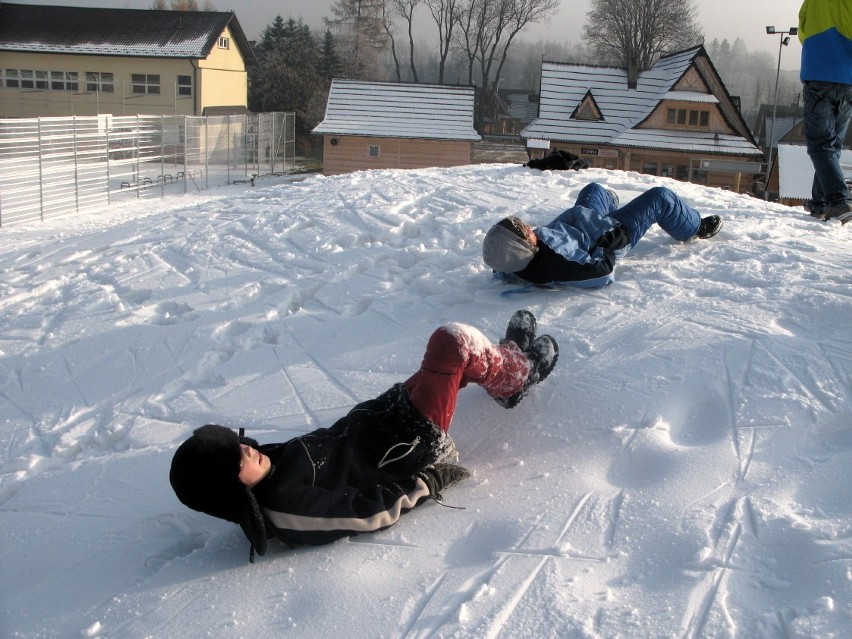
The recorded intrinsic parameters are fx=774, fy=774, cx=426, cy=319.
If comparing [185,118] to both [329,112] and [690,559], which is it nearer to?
[329,112]

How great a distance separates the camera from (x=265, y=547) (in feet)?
8.63

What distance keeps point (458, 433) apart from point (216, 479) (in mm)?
1247

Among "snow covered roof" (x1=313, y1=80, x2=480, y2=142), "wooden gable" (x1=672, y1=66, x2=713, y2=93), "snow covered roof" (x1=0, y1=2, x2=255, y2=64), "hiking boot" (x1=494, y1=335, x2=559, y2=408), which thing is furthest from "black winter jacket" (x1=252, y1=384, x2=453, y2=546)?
"snow covered roof" (x1=0, y1=2, x2=255, y2=64)

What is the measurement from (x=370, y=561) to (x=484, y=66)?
181 ft

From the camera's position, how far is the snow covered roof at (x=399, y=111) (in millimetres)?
27781

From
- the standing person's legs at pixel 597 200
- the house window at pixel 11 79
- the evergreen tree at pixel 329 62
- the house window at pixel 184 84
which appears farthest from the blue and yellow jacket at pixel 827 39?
the evergreen tree at pixel 329 62

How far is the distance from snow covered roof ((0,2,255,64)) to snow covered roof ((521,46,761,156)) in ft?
55.8

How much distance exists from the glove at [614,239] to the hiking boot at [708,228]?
88cm

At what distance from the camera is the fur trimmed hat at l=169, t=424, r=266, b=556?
2580 mm

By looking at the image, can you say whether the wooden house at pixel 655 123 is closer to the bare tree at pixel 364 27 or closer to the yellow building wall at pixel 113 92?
the yellow building wall at pixel 113 92

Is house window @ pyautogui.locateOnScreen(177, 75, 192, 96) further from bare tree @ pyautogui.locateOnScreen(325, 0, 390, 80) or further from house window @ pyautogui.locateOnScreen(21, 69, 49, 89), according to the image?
bare tree @ pyautogui.locateOnScreen(325, 0, 390, 80)

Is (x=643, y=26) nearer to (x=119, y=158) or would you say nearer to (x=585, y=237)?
(x=119, y=158)

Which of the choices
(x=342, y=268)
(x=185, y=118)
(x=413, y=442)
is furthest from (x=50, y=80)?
(x=413, y=442)

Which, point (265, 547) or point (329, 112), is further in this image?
point (329, 112)
